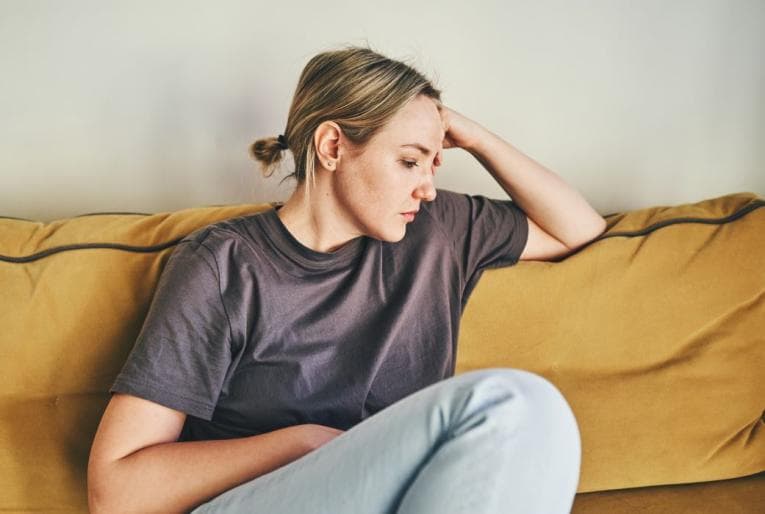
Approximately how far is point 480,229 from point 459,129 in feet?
0.60

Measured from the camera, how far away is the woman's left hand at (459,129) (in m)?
1.36

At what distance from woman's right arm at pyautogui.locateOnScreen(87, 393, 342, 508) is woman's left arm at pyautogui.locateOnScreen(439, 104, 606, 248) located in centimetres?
59

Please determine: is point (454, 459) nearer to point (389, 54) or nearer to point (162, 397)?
point (162, 397)

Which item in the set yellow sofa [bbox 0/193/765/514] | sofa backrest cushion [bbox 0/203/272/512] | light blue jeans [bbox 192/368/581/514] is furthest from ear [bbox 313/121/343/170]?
light blue jeans [bbox 192/368/581/514]

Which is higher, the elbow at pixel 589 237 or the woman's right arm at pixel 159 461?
the elbow at pixel 589 237

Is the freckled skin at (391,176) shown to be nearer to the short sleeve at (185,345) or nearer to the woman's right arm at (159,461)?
the short sleeve at (185,345)

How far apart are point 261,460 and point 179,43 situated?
0.90 m

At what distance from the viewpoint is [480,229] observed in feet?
4.44

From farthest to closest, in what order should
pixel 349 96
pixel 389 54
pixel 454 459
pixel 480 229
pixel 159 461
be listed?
pixel 389 54
pixel 480 229
pixel 349 96
pixel 159 461
pixel 454 459

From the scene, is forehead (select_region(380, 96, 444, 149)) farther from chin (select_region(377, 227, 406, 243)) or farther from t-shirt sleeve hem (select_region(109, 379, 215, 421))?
t-shirt sleeve hem (select_region(109, 379, 215, 421))

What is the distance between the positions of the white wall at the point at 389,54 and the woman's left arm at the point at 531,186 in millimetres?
294

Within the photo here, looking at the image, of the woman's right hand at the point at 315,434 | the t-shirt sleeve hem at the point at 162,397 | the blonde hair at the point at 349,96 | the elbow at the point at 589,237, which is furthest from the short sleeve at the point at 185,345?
the elbow at the point at 589,237

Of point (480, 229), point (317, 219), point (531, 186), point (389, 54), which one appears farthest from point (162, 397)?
point (389, 54)

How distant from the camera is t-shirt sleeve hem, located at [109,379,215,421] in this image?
1041 mm
